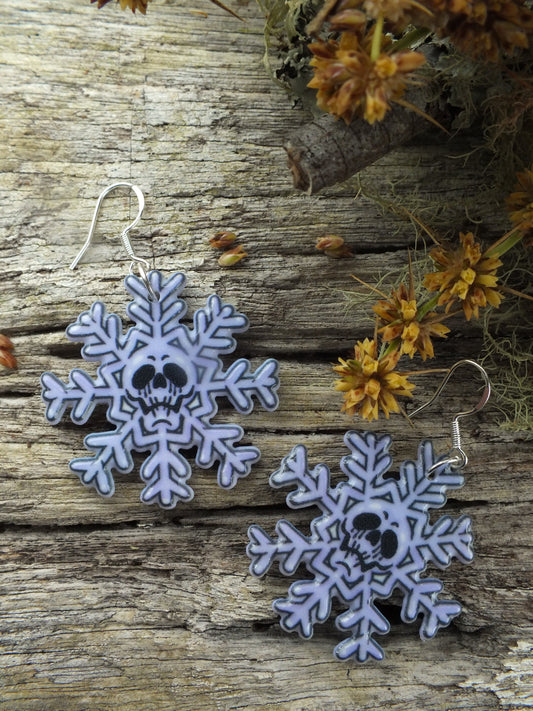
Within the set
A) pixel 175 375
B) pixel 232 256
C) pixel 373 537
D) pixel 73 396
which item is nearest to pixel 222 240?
pixel 232 256

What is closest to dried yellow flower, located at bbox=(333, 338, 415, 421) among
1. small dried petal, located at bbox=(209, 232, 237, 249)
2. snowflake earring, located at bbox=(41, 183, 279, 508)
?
snowflake earring, located at bbox=(41, 183, 279, 508)

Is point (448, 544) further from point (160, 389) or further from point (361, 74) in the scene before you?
point (361, 74)

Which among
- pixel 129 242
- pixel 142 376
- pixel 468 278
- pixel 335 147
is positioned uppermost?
pixel 335 147

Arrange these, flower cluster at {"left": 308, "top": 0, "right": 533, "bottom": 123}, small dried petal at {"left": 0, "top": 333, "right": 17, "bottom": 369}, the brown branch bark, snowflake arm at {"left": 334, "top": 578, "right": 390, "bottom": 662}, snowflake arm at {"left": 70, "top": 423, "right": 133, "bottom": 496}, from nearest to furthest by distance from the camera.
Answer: flower cluster at {"left": 308, "top": 0, "right": 533, "bottom": 123}, the brown branch bark, snowflake arm at {"left": 334, "top": 578, "right": 390, "bottom": 662}, snowflake arm at {"left": 70, "top": 423, "right": 133, "bottom": 496}, small dried petal at {"left": 0, "top": 333, "right": 17, "bottom": 369}

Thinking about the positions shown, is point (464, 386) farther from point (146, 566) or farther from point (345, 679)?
point (146, 566)

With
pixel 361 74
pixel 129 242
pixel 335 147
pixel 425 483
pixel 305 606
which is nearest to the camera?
pixel 361 74

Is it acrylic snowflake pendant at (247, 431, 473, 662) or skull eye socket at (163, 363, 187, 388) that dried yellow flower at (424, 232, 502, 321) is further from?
skull eye socket at (163, 363, 187, 388)
